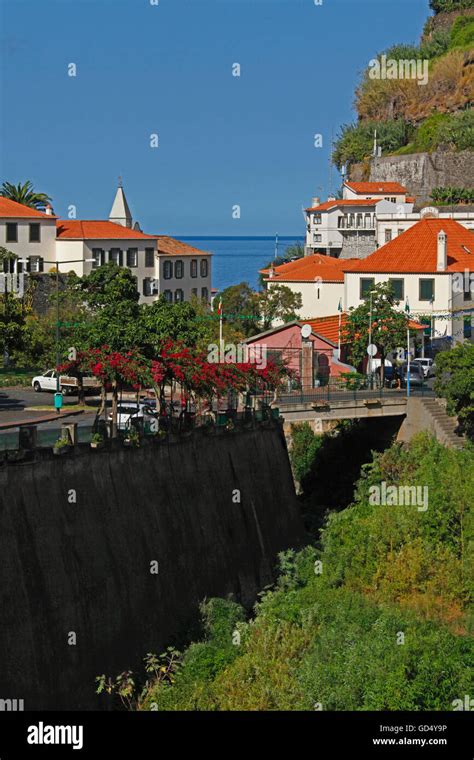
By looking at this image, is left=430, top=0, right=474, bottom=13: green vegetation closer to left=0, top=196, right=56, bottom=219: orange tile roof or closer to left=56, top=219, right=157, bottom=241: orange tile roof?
left=56, top=219, right=157, bottom=241: orange tile roof

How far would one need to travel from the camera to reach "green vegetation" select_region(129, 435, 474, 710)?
121 ft

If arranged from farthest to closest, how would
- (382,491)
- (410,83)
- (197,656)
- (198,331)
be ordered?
(410,83)
(198,331)
(382,491)
(197,656)

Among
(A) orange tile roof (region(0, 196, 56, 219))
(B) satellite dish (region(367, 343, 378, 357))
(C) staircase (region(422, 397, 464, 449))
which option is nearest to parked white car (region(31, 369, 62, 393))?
(B) satellite dish (region(367, 343, 378, 357))

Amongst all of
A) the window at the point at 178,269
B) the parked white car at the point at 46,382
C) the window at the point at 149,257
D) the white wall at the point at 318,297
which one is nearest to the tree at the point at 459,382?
the parked white car at the point at 46,382

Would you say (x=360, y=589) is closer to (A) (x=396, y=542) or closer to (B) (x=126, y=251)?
(A) (x=396, y=542)

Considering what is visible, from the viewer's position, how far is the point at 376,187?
113 m

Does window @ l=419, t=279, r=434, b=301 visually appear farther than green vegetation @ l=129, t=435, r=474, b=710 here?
Yes

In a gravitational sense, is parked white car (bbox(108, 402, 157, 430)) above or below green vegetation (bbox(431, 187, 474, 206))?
below

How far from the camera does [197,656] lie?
4091cm

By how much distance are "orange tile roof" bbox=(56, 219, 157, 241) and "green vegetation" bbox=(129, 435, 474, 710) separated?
41399mm

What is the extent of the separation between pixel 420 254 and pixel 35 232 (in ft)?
83.7

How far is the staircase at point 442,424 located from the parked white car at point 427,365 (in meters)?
8.60
